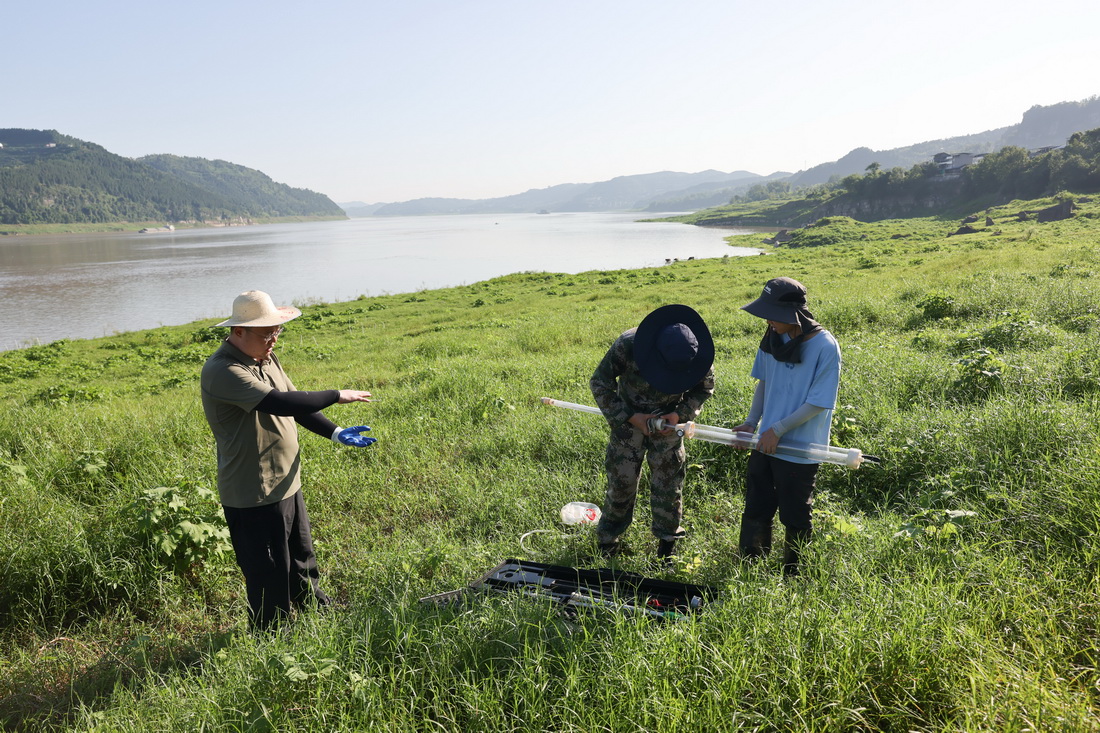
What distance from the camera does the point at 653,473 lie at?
4039mm

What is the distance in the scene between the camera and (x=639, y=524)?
4.61m

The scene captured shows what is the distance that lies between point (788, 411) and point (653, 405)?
879mm

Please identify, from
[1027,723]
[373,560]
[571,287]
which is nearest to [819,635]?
[1027,723]

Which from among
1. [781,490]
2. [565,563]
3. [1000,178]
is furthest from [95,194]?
[781,490]

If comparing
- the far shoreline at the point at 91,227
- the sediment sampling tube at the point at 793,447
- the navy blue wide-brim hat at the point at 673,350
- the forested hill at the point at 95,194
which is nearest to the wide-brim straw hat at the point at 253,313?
the navy blue wide-brim hat at the point at 673,350

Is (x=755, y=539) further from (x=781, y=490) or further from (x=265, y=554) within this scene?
(x=265, y=554)

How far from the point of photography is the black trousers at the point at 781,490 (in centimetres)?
341

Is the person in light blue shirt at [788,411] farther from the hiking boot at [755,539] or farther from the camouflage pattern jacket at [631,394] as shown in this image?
the camouflage pattern jacket at [631,394]

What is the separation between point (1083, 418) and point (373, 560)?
5.45 m

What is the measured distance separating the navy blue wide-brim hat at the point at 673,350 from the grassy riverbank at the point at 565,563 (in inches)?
49.0

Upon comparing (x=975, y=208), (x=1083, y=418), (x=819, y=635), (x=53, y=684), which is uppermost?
(x=975, y=208)

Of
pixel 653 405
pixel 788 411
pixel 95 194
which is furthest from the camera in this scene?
pixel 95 194

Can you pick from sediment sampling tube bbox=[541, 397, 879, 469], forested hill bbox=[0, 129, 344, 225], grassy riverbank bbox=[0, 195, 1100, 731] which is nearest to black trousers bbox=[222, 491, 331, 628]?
grassy riverbank bbox=[0, 195, 1100, 731]

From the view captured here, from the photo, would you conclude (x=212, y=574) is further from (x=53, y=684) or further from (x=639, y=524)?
(x=639, y=524)
